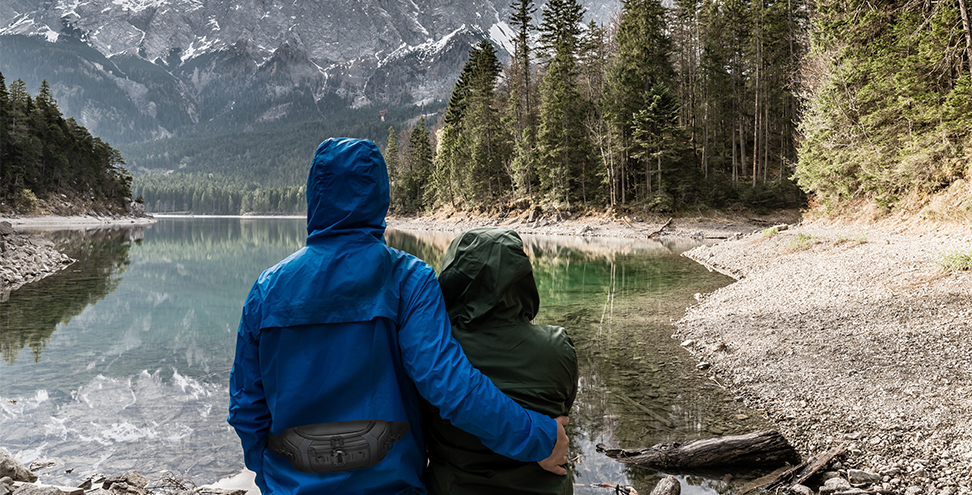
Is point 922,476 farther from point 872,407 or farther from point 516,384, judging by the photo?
point 516,384

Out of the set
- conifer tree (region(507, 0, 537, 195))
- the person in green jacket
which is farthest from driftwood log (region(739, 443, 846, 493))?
conifer tree (region(507, 0, 537, 195))

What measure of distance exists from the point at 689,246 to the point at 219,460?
997 inches

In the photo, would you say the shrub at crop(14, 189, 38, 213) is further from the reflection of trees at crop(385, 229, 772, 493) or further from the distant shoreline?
the reflection of trees at crop(385, 229, 772, 493)

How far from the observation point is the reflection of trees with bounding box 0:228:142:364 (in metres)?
9.10

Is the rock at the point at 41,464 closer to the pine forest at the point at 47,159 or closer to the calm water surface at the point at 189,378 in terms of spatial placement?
the calm water surface at the point at 189,378

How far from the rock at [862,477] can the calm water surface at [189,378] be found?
0.91m

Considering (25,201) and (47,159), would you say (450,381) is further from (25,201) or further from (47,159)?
(47,159)

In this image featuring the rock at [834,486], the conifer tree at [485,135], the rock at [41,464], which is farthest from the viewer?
→ the conifer tree at [485,135]

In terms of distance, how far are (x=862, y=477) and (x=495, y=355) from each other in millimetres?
3705

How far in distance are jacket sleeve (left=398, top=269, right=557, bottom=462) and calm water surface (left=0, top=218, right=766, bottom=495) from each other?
2922mm

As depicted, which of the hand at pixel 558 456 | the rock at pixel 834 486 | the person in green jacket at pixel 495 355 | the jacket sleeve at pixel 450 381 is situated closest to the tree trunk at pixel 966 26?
the rock at pixel 834 486

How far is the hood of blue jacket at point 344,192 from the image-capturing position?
5.53 feet

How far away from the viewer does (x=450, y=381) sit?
1.59m

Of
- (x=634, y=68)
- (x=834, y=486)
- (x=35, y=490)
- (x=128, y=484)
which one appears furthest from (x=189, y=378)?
(x=634, y=68)
